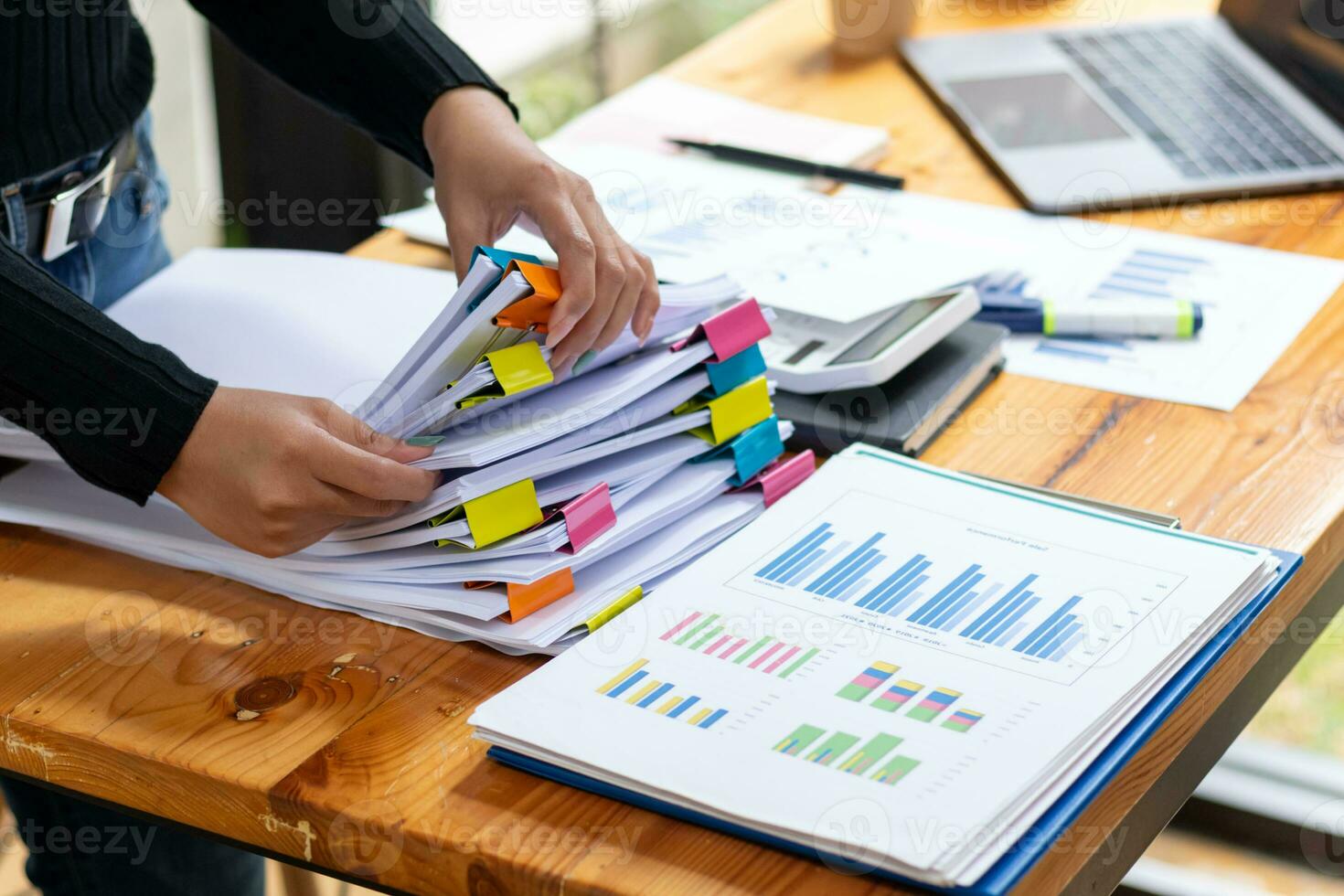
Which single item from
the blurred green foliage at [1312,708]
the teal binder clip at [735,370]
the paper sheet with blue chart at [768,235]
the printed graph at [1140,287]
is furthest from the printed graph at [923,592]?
the blurred green foliage at [1312,708]

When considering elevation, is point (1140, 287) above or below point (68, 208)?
below

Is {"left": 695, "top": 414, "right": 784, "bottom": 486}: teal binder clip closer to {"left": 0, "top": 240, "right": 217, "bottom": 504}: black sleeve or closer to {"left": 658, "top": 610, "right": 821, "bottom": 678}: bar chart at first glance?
{"left": 658, "top": 610, "right": 821, "bottom": 678}: bar chart

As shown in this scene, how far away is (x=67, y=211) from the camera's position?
90 cm

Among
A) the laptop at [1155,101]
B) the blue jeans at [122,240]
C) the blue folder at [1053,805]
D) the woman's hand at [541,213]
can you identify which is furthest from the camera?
the laptop at [1155,101]

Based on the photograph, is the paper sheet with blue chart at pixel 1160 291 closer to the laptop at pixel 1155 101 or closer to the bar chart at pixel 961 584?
the laptop at pixel 1155 101

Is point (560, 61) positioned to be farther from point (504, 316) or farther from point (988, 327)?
point (504, 316)

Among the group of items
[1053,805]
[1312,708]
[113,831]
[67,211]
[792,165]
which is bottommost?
[1312,708]

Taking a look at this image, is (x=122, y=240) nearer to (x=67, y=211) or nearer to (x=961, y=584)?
(x=67, y=211)

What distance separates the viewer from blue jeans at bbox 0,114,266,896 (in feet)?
3.04

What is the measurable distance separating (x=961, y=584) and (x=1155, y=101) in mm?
846

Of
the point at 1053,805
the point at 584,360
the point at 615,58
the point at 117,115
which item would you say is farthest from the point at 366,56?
the point at 615,58

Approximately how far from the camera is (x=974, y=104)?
135 centimetres

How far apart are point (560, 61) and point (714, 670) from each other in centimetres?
252

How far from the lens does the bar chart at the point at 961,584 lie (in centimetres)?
62
